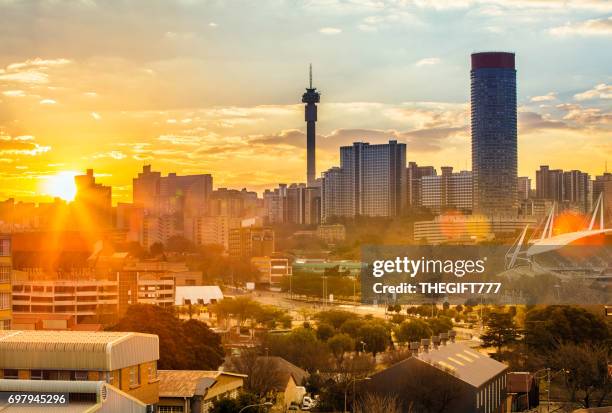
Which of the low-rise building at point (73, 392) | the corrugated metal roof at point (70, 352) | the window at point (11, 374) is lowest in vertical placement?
the low-rise building at point (73, 392)

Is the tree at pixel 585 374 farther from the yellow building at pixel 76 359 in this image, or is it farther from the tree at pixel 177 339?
the yellow building at pixel 76 359

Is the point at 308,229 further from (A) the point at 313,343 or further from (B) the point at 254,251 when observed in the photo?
(A) the point at 313,343

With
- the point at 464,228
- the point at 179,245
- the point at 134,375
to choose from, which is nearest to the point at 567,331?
the point at 134,375

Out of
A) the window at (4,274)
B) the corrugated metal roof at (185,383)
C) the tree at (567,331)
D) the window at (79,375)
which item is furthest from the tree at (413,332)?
the window at (79,375)

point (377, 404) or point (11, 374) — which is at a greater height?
point (11, 374)

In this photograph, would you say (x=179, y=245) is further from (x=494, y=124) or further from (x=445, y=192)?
(x=494, y=124)

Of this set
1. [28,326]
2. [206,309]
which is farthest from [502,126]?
[28,326]

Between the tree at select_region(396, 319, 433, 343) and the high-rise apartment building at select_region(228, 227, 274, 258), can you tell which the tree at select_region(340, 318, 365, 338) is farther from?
the high-rise apartment building at select_region(228, 227, 274, 258)
